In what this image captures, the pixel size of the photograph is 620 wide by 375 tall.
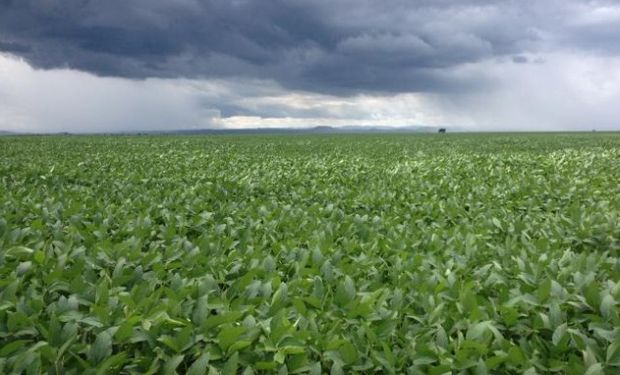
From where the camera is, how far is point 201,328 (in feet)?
7.80

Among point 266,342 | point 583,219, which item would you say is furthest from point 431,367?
point 583,219

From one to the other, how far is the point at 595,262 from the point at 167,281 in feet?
11.3

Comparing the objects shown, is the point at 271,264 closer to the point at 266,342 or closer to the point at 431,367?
Result: the point at 266,342

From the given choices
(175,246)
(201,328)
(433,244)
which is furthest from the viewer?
(433,244)

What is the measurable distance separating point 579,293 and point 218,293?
256 cm

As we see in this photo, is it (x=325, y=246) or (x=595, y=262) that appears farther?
(x=325, y=246)

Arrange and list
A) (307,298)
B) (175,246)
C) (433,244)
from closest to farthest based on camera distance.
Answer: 1. (307,298)
2. (175,246)
3. (433,244)

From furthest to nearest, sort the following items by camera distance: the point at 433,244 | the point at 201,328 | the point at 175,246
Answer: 1. the point at 433,244
2. the point at 175,246
3. the point at 201,328

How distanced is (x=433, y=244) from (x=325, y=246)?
1201mm

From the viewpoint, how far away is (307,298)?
9.41ft

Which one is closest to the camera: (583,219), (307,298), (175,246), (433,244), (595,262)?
(307,298)

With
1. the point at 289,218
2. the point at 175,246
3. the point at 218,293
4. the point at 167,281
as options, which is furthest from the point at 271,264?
the point at 289,218

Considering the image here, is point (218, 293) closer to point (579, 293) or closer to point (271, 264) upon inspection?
point (271, 264)

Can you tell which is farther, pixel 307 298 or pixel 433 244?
pixel 433 244
